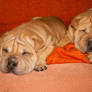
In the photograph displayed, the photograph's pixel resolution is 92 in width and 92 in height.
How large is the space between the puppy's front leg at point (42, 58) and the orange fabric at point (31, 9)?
0.81 m

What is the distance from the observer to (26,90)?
1750 mm

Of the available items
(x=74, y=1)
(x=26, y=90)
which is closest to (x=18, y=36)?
(x=26, y=90)

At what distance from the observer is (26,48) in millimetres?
2078

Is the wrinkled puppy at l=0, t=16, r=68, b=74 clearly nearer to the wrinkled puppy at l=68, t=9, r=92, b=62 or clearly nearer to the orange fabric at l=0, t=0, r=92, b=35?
the wrinkled puppy at l=68, t=9, r=92, b=62

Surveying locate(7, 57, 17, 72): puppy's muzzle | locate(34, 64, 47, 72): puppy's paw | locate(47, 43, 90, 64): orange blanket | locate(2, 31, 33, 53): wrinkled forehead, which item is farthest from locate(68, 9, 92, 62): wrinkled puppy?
locate(7, 57, 17, 72): puppy's muzzle

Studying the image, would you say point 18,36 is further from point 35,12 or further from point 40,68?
point 35,12

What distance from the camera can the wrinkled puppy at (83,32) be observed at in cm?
227

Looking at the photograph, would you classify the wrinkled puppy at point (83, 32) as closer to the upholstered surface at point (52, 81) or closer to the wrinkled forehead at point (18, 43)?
the upholstered surface at point (52, 81)

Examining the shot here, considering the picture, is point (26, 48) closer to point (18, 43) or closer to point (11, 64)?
point (18, 43)

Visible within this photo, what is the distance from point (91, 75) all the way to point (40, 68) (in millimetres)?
553

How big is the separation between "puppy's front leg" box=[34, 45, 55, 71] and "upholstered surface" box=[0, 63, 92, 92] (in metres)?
0.10

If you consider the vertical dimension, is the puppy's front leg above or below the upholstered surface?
above

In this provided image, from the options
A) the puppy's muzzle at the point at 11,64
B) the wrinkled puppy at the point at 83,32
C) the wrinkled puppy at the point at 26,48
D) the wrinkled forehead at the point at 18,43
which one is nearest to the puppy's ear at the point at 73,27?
the wrinkled puppy at the point at 83,32

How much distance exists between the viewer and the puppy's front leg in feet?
6.59
